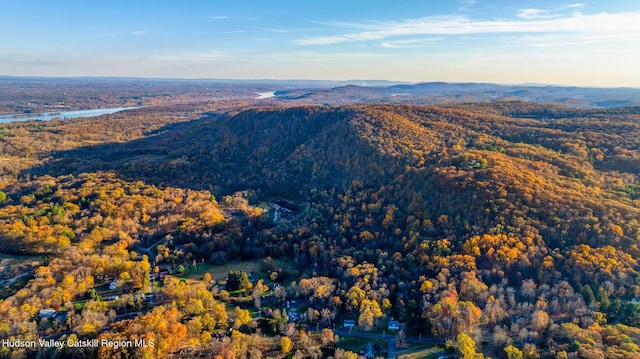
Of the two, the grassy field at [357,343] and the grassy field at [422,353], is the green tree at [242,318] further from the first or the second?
the grassy field at [422,353]

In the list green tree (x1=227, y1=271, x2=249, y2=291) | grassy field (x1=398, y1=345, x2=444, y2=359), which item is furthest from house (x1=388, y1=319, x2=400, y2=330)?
green tree (x1=227, y1=271, x2=249, y2=291)

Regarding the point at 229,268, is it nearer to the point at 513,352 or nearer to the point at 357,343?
the point at 357,343

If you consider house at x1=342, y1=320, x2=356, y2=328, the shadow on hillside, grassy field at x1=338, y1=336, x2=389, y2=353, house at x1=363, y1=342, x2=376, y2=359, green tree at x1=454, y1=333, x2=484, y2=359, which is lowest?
grassy field at x1=338, y1=336, x2=389, y2=353

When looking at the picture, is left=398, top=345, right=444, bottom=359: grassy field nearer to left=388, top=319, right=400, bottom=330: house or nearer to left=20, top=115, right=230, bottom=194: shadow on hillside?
left=388, top=319, right=400, bottom=330: house

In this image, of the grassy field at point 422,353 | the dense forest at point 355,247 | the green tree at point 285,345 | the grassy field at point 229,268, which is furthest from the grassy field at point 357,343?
the grassy field at point 229,268

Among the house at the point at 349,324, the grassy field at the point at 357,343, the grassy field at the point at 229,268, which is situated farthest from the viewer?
the grassy field at the point at 229,268

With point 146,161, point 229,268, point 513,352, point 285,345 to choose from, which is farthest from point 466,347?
point 146,161

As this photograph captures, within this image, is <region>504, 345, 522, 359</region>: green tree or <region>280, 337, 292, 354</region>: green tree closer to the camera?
<region>504, 345, 522, 359</region>: green tree

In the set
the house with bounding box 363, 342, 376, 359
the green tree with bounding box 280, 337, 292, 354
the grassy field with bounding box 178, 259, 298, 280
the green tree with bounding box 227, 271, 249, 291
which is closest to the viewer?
the house with bounding box 363, 342, 376, 359

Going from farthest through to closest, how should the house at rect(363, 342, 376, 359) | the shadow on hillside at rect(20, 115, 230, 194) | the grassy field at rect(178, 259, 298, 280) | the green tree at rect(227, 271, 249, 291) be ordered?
the shadow on hillside at rect(20, 115, 230, 194) < the grassy field at rect(178, 259, 298, 280) < the green tree at rect(227, 271, 249, 291) < the house at rect(363, 342, 376, 359)
